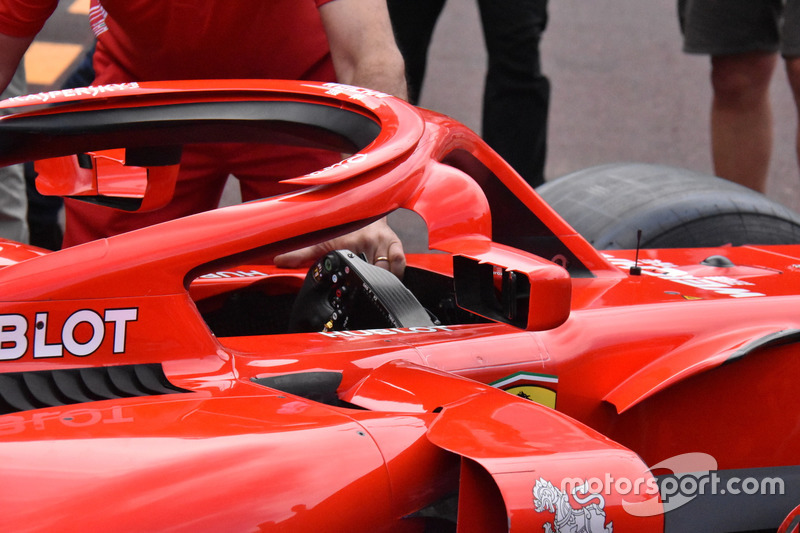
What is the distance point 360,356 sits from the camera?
152cm

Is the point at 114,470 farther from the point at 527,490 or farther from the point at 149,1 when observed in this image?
the point at 149,1

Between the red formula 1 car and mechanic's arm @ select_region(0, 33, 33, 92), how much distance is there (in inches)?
14.7

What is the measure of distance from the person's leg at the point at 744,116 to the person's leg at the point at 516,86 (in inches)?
25.1

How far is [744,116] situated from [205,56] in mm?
1987

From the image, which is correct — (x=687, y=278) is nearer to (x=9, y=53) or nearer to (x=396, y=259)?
(x=396, y=259)

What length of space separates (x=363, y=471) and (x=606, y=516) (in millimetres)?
303

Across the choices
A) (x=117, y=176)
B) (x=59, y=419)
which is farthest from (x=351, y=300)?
(x=59, y=419)

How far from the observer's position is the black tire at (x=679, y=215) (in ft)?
8.43

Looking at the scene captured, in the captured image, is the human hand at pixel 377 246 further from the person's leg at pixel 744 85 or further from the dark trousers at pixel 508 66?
the person's leg at pixel 744 85

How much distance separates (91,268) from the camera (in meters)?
1.33

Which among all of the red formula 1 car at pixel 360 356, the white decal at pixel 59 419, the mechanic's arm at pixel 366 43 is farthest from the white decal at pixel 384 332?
the mechanic's arm at pixel 366 43

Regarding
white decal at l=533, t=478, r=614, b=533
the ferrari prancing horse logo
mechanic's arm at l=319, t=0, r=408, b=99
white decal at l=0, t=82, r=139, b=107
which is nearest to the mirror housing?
the ferrari prancing horse logo

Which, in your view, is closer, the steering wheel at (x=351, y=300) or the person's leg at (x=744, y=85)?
the steering wheel at (x=351, y=300)

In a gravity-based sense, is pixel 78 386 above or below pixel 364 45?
below
